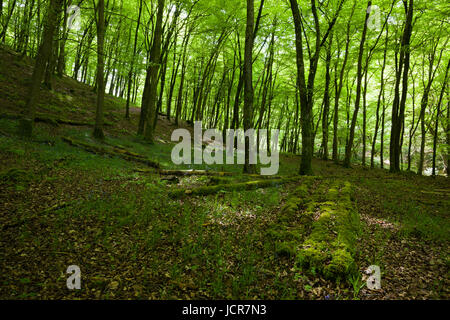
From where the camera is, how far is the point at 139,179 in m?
8.68

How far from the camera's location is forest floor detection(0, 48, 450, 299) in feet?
11.3

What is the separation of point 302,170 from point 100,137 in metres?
11.3

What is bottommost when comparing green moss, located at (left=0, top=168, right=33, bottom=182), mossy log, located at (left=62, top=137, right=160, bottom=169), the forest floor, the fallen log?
the forest floor

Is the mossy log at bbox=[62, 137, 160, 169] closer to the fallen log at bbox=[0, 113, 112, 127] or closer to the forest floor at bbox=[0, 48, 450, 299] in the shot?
the forest floor at bbox=[0, 48, 450, 299]

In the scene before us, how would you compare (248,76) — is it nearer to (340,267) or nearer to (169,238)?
(169,238)

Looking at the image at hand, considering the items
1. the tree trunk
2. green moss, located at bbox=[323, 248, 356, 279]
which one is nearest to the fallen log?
the tree trunk

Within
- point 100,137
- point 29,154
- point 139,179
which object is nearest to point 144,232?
point 139,179

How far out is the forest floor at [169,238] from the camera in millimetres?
3457

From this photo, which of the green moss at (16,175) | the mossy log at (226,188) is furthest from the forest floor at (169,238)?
the mossy log at (226,188)

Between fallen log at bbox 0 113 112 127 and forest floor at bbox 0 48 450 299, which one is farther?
fallen log at bbox 0 113 112 127

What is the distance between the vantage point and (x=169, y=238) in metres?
4.81

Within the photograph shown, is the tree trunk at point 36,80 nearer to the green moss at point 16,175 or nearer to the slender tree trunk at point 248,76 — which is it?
the green moss at point 16,175

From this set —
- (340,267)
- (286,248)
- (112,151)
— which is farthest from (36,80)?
(340,267)
